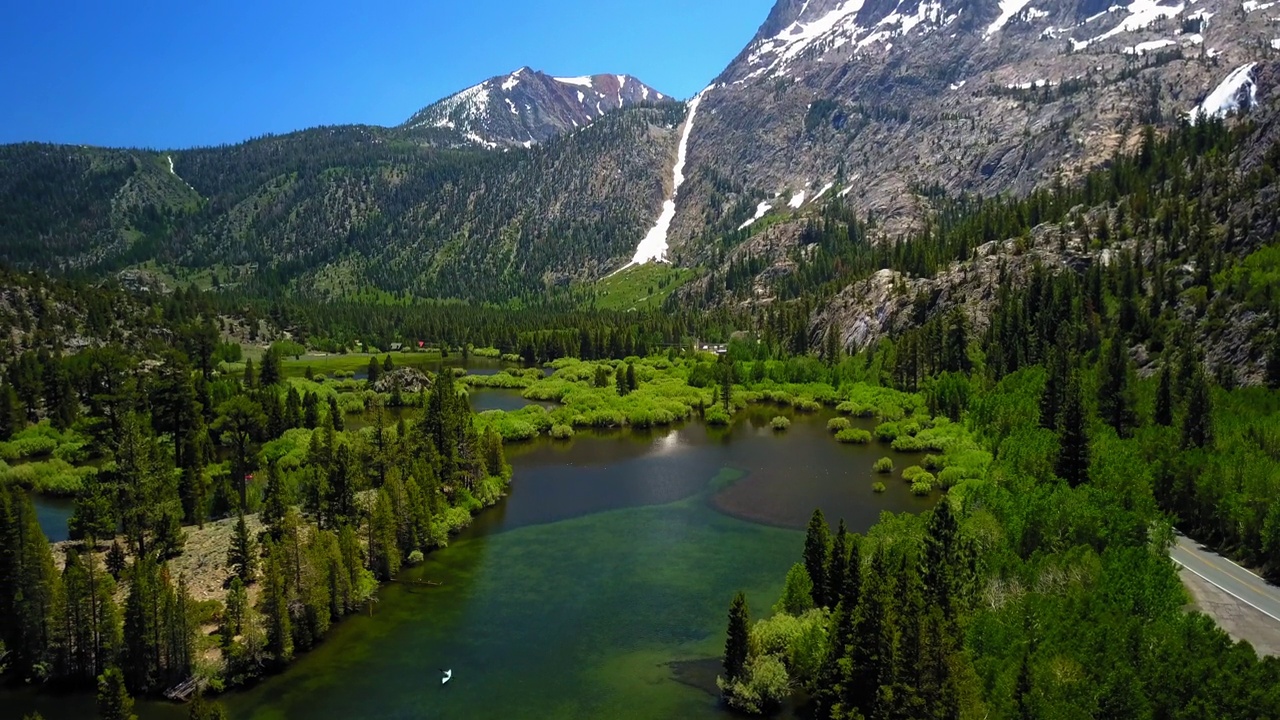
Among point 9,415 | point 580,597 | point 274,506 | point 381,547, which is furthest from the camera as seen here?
point 9,415

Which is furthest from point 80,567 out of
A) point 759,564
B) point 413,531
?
point 759,564

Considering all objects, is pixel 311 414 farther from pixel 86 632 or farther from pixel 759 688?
pixel 759 688

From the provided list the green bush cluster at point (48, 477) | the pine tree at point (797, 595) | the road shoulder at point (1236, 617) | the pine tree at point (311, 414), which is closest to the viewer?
the road shoulder at point (1236, 617)

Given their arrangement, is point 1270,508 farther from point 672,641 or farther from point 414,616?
point 414,616

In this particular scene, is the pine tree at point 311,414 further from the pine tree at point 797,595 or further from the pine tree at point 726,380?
the pine tree at point 797,595

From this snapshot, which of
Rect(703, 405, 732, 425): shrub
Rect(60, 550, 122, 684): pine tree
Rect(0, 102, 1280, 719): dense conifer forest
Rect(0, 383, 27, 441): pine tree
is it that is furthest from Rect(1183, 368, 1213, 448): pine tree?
Rect(0, 383, 27, 441): pine tree

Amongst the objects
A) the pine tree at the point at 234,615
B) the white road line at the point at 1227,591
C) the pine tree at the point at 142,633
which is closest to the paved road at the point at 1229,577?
the white road line at the point at 1227,591

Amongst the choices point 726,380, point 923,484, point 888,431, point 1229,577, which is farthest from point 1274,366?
point 726,380
